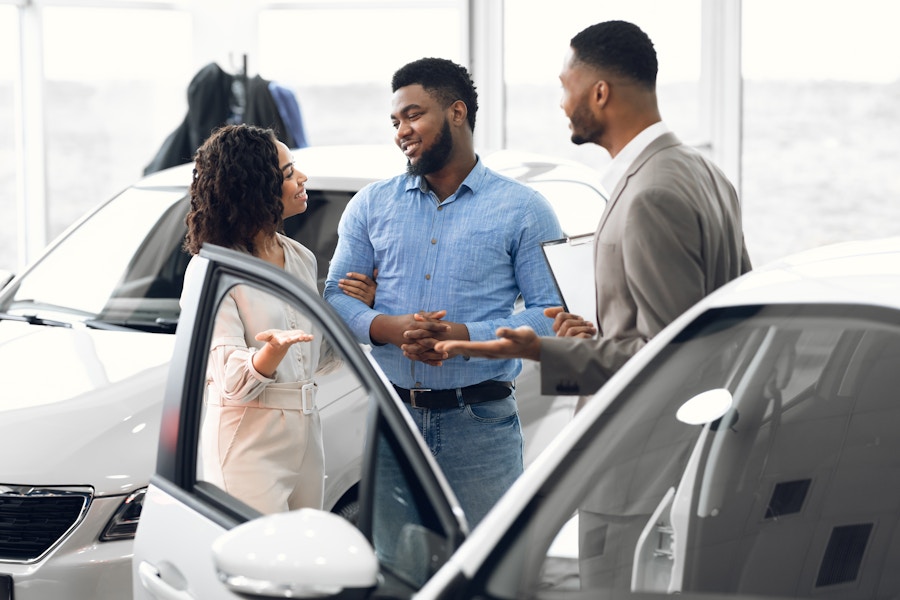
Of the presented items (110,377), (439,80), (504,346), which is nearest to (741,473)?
(504,346)

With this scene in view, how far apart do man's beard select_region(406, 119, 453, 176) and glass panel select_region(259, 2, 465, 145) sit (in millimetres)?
5685

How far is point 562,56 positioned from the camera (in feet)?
29.1

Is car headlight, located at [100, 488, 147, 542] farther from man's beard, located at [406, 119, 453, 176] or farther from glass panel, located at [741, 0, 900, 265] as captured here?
glass panel, located at [741, 0, 900, 265]

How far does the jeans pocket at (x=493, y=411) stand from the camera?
9.91 feet

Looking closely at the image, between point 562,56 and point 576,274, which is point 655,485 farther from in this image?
point 562,56

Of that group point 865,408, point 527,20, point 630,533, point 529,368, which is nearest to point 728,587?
point 630,533

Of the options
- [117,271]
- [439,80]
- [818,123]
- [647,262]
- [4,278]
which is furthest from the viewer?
[818,123]

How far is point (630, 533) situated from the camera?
194 centimetres

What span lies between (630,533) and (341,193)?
236cm

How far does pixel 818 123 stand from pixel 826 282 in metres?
7.03

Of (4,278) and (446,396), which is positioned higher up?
(4,278)

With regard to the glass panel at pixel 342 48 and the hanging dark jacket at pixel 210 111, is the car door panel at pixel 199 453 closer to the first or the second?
the hanging dark jacket at pixel 210 111

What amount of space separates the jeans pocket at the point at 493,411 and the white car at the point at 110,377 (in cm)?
46

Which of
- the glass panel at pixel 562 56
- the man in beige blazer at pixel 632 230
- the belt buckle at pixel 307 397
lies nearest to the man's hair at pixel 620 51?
the man in beige blazer at pixel 632 230
